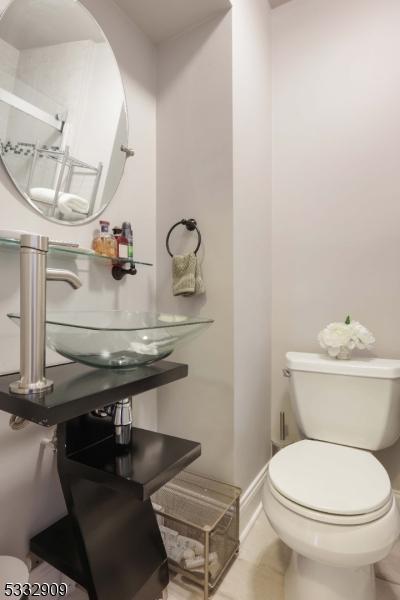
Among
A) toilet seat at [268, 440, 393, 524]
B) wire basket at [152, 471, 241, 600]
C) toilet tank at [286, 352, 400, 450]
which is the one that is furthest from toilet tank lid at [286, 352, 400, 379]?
wire basket at [152, 471, 241, 600]

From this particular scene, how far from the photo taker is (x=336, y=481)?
3.35 feet

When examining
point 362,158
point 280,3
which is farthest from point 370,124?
point 280,3

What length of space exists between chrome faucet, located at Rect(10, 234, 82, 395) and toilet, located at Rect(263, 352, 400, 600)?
79 centimetres

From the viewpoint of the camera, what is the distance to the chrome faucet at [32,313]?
2.40 feet

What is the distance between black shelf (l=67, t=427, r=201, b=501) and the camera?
0.79m

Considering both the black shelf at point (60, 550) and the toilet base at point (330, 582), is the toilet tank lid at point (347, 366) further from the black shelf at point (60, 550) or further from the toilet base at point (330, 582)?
the black shelf at point (60, 550)

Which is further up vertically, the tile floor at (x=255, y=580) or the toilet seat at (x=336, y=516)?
the toilet seat at (x=336, y=516)

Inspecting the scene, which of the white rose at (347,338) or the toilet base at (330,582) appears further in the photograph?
the white rose at (347,338)

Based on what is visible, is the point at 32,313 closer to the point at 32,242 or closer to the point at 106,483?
the point at 32,242

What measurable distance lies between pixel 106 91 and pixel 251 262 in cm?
91

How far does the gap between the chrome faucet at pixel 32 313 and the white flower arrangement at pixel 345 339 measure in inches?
45.3

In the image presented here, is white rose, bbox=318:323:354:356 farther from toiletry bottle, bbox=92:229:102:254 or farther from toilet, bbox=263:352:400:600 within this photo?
toiletry bottle, bbox=92:229:102:254

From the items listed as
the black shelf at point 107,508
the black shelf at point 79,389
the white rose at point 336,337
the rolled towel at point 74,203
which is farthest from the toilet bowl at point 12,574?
the white rose at point 336,337

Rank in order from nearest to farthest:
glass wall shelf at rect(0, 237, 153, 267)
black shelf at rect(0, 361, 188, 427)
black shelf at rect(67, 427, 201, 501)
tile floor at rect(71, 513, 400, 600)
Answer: black shelf at rect(0, 361, 188, 427), black shelf at rect(67, 427, 201, 501), glass wall shelf at rect(0, 237, 153, 267), tile floor at rect(71, 513, 400, 600)
